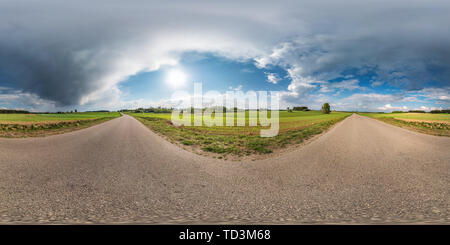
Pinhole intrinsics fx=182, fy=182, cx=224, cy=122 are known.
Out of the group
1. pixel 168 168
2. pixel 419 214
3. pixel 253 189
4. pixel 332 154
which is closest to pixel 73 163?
pixel 168 168

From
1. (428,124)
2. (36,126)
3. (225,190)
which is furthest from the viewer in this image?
(428,124)

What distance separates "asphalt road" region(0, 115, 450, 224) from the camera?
10.5 ft

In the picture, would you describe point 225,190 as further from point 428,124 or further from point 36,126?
point 428,124

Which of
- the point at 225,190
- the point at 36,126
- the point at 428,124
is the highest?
the point at 428,124

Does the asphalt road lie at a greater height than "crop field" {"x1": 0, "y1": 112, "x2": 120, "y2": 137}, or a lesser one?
lesser

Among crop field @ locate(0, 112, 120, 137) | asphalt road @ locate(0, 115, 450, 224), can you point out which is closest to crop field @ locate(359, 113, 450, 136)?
asphalt road @ locate(0, 115, 450, 224)

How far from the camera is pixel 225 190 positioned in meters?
4.12

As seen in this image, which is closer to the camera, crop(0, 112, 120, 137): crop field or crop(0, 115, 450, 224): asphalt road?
crop(0, 115, 450, 224): asphalt road

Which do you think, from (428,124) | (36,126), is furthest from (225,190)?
(428,124)

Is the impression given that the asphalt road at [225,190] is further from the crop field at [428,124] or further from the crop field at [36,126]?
the crop field at [428,124]

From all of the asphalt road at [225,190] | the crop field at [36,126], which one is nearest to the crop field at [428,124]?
the asphalt road at [225,190]

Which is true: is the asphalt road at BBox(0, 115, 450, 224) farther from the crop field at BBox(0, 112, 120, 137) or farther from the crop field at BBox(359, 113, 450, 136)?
the crop field at BBox(359, 113, 450, 136)

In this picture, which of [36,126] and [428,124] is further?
[428,124]

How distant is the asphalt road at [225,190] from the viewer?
3.20 meters
